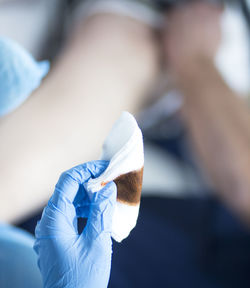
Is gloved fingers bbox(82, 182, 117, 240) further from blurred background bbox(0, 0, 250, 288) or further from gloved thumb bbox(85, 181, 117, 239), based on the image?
blurred background bbox(0, 0, 250, 288)

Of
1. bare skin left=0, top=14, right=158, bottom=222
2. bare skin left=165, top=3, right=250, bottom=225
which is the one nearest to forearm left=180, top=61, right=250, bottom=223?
bare skin left=165, top=3, right=250, bottom=225

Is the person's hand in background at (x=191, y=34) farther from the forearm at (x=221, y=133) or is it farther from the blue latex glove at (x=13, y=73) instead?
the blue latex glove at (x=13, y=73)

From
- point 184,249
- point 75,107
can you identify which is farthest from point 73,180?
point 184,249

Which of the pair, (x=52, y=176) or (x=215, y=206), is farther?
(x=215, y=206)

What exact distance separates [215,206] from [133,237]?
247 mm

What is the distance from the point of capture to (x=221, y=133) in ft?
2.39

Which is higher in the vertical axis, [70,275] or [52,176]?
[70,275]

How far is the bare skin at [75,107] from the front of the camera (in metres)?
0.51

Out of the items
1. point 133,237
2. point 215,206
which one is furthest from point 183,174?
point 133,237

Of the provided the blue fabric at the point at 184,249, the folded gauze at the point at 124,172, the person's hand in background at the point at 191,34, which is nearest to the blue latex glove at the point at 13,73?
the folded gauze at the point at 124,172

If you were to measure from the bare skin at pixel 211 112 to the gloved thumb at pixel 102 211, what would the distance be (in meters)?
0.50

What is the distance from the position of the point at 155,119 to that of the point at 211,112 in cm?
20

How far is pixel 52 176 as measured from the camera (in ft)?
1.69

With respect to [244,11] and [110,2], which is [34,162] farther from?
[244,11]
